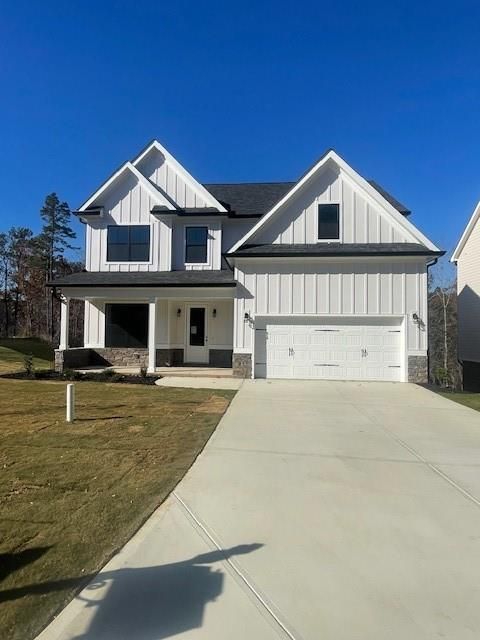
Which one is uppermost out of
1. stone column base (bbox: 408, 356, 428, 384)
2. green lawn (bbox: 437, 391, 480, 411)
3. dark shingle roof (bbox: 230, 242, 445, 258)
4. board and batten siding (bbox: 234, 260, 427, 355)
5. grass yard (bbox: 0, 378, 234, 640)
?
dark shingle roof (bbox: 230, 242, 445, 258)

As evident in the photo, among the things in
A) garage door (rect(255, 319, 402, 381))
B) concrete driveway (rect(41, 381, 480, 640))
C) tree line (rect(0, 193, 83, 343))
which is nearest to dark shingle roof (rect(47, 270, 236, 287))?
garage door (rect(255, 319, 402, 381))

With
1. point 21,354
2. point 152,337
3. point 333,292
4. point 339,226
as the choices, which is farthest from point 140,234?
point 21,354

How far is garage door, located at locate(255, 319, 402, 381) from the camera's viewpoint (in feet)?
48.4

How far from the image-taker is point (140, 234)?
1902 centimetres

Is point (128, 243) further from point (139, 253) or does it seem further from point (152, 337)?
point (152, 337)

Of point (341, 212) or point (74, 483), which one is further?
point (341, 212)

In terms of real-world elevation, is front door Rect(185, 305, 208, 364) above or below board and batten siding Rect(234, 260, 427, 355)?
below

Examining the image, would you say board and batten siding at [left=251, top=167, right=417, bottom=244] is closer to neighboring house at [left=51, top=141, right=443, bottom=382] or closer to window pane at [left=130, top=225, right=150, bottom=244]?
neighboring house at [left=51, top=141, right=443, bottom=382]

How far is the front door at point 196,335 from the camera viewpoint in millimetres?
18797

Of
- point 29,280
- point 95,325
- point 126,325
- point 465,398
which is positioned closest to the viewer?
point 465,398

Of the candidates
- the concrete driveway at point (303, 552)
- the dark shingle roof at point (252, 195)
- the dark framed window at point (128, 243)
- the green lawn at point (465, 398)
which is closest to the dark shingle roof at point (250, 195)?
the dark shingle roof at point (252, 195)

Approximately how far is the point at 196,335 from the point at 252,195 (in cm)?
767

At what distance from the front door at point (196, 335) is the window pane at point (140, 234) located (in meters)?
3.65

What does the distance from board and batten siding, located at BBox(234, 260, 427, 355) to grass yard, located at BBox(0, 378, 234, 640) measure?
5904mm
